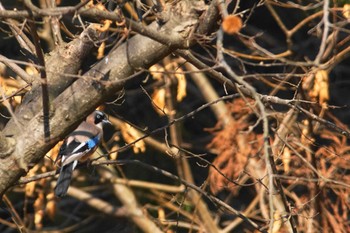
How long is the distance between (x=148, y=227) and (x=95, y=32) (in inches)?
121

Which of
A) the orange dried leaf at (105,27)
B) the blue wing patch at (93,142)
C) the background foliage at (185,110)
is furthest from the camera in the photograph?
the blue wing patch at (93,142)

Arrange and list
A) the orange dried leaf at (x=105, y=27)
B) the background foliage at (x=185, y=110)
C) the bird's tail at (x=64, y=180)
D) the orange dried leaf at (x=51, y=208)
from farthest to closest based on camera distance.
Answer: the orange dried leaf at (x=51, y=208) → the bird's tail at (x=64, y=180) → the orange dried leaf at (x=105, y=27) → the background foliage at (x=185, y=110)

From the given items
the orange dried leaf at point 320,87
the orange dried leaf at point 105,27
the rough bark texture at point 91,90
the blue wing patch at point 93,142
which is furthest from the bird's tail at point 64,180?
the orange dried leaf at point 320,87

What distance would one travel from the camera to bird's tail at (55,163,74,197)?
5.06m

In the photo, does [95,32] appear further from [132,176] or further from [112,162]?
[132,176]

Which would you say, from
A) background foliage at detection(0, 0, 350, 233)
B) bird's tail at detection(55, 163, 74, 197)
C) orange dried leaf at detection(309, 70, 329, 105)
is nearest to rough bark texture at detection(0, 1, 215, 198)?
background foliage at detection(0, 0, 350, 233)

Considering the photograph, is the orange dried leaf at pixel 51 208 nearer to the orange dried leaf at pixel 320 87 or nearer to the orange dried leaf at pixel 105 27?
the orange dried leaf at pixel 320 87

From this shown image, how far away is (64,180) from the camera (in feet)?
16.8

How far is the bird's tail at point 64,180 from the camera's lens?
16.6 feet

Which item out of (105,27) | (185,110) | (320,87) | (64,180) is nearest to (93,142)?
(64,180)

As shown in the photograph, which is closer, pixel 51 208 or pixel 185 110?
pixel 51 208

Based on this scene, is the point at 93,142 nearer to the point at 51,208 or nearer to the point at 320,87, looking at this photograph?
the point at 51,208

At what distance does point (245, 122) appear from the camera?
6.99 meters

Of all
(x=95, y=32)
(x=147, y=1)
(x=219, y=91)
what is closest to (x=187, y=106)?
(x=219, y=91)
